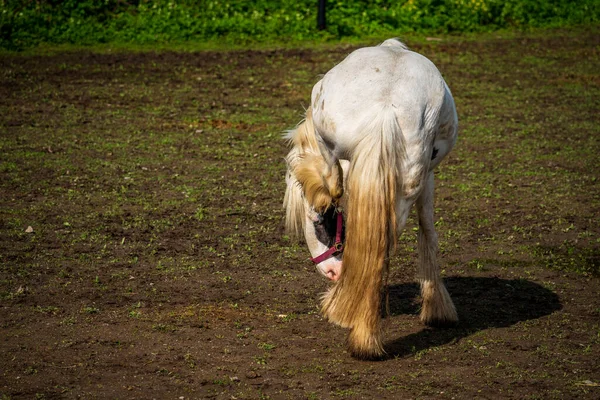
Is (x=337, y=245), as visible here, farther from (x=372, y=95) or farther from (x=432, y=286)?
(x=372, y=95)

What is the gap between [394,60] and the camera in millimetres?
4246

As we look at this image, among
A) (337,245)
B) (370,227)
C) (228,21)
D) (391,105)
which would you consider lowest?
(337,245)

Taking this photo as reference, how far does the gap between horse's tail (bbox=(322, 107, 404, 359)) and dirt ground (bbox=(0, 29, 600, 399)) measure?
0.25m

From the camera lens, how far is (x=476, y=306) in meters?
5.10

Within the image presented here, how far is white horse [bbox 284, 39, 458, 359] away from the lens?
3.93 meters

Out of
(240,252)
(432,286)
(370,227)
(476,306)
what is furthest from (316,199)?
(240,252)

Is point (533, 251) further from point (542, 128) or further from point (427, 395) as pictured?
point (542, 128)

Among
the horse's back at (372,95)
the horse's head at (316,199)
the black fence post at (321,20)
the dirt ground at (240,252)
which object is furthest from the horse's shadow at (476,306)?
the black fence post at (321,20)

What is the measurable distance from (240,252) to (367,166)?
2180mm

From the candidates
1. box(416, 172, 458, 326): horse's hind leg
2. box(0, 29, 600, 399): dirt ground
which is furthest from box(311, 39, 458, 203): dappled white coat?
box(0, 29, 600, 399): dirt ground

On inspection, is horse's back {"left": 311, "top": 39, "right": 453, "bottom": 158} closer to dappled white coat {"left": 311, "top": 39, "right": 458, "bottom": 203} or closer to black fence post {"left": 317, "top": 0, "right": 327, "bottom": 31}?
dappled white coat {"left": 311, "top": 39, "right": 458, "bottom": 203}

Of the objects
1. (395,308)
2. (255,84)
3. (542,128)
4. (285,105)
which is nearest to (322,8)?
(255,84)

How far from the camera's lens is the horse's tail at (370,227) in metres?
3.90

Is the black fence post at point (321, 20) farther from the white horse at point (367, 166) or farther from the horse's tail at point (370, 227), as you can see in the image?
the horse's tail at point (370, 227)
